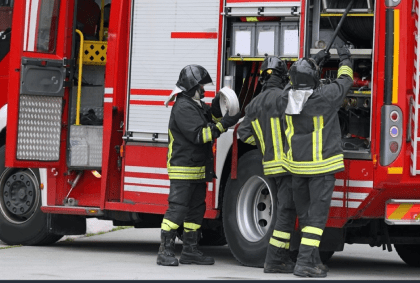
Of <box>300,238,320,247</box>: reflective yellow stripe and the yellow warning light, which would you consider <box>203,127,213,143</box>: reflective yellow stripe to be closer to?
<box>300,238,320,247</box>: reflective yellow stripe

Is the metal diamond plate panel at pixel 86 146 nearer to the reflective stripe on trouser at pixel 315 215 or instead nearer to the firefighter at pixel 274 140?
the firefighter at pixel 274 140

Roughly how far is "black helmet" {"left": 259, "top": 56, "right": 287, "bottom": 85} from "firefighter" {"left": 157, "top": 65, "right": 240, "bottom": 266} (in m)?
0.42

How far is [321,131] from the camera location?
8.18 metres

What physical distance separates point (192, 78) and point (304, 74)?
1169 millimetres

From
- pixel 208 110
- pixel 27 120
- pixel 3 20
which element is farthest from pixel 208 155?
pixel 3 20

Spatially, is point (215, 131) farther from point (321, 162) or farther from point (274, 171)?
point (321, 162)

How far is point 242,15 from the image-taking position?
905cm

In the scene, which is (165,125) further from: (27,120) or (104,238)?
(104,238)

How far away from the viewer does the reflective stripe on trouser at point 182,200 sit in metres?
9.00

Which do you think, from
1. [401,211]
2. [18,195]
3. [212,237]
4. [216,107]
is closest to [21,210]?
[18,195]

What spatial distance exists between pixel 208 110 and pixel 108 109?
1.22 meters

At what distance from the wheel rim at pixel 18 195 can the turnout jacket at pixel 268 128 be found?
3.00 m

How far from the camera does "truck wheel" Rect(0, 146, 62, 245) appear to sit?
35.5ft

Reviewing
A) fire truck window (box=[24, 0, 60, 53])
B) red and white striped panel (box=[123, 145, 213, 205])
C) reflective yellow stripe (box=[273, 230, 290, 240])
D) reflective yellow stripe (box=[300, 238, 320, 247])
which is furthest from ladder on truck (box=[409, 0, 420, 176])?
fire truck window (box=[24, 0, 60, 53])
